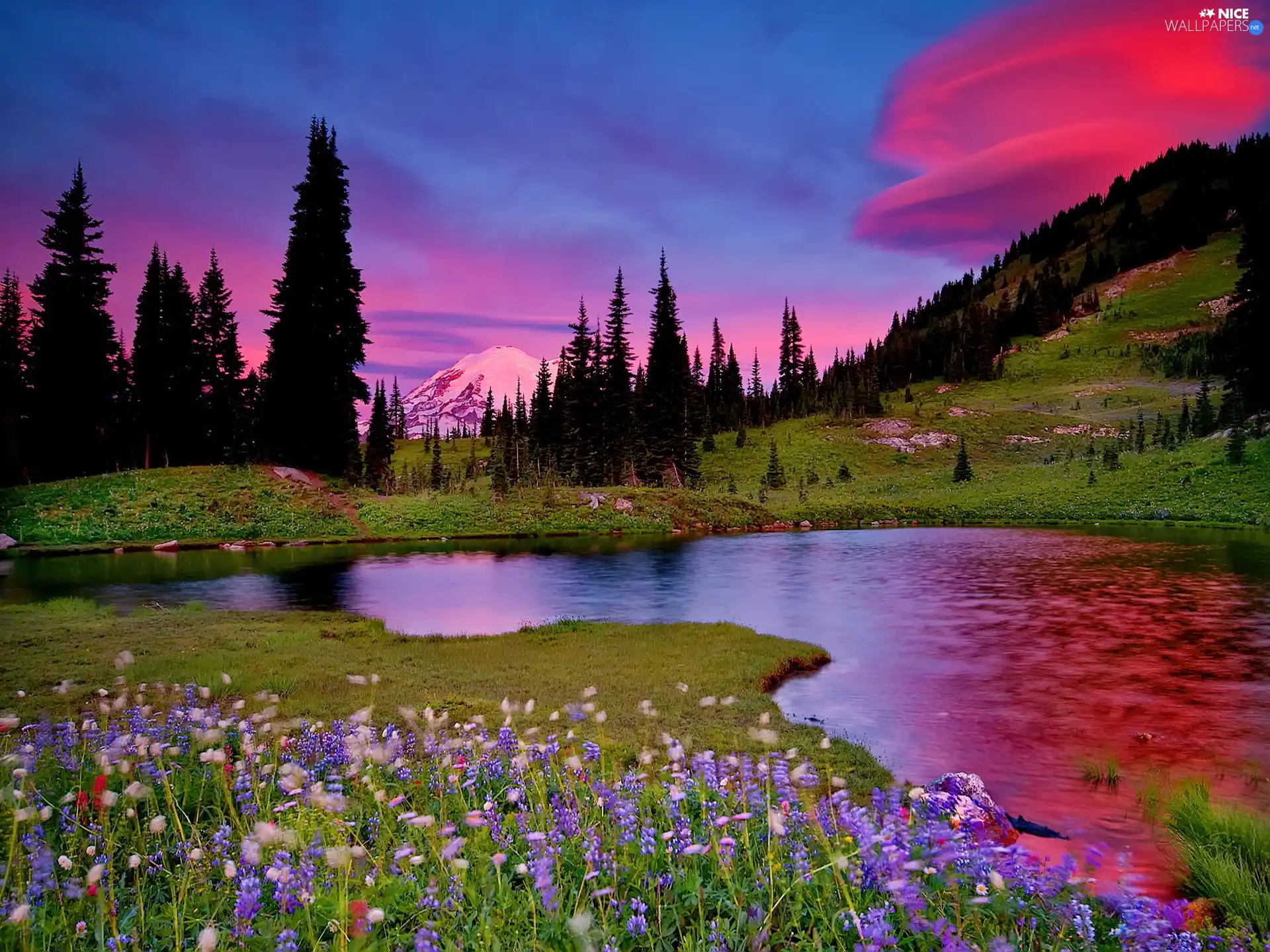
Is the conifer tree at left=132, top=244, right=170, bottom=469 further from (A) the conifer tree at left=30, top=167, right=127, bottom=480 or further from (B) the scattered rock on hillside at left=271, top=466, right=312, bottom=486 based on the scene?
(B) the scattered rock on hillside at left=271, top=466, right=312, bottom=486

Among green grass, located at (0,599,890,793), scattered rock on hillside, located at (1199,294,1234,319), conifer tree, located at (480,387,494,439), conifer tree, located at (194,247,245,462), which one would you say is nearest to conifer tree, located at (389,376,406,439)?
conifer tree, located at (480,387,494,439)

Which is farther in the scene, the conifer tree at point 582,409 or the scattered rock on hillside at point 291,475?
the conifer tree at point 582,409

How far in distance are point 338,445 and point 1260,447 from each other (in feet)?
247

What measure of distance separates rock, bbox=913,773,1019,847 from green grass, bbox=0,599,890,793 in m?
1.21

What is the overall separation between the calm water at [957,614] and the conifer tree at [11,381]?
79.7 feet

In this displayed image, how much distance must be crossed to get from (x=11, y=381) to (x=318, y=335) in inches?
952

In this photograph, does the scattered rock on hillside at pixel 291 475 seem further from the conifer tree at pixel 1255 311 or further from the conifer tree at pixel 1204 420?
the conifer tree at pixel 1204 420

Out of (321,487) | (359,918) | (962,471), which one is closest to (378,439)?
(321,487)

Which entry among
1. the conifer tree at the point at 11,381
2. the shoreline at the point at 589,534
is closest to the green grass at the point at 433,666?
the shoreline at the point at 589,534

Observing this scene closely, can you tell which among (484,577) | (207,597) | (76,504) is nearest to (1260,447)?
(484,577)

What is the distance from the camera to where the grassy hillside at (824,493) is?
148ft

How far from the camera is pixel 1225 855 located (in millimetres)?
5660

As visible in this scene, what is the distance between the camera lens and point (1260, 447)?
5222cm

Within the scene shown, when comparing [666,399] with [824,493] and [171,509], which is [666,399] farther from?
[171,509]
